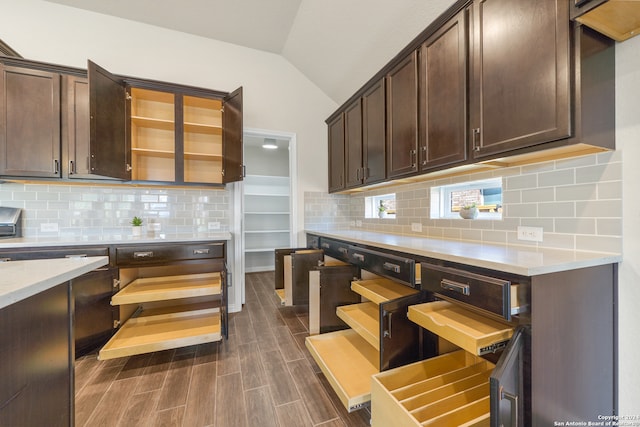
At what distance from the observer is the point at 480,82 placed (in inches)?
51.9

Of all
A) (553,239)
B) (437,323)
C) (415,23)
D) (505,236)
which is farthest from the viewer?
(415,23)

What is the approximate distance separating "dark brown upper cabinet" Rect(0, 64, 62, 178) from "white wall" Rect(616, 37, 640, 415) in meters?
3.57

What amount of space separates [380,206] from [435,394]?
194 centimetres

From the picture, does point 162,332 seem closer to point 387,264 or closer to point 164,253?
point 164,253

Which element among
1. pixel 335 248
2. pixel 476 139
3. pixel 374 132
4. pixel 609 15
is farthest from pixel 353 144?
pixel 609 15

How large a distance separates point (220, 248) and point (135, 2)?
7.98 feet

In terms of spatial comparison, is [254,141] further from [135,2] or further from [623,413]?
[623,413]

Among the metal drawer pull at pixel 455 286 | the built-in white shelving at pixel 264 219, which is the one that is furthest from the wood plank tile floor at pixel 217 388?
the built-in white shelving at pixel 264 219

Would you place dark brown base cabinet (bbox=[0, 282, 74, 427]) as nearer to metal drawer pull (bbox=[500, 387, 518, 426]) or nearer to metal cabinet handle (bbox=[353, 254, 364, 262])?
metal drawer pull (bbox=[500, 387, 518, 426])

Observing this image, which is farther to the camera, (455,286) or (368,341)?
(368,341)

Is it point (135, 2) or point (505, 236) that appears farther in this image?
point (135, 2)

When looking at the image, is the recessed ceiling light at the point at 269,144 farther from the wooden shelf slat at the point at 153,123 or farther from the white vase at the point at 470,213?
the white vase at the point at 470,213

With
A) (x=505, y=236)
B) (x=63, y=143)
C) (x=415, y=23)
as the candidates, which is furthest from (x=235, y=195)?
(x=505, y=236)

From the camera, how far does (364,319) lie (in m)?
1.66
